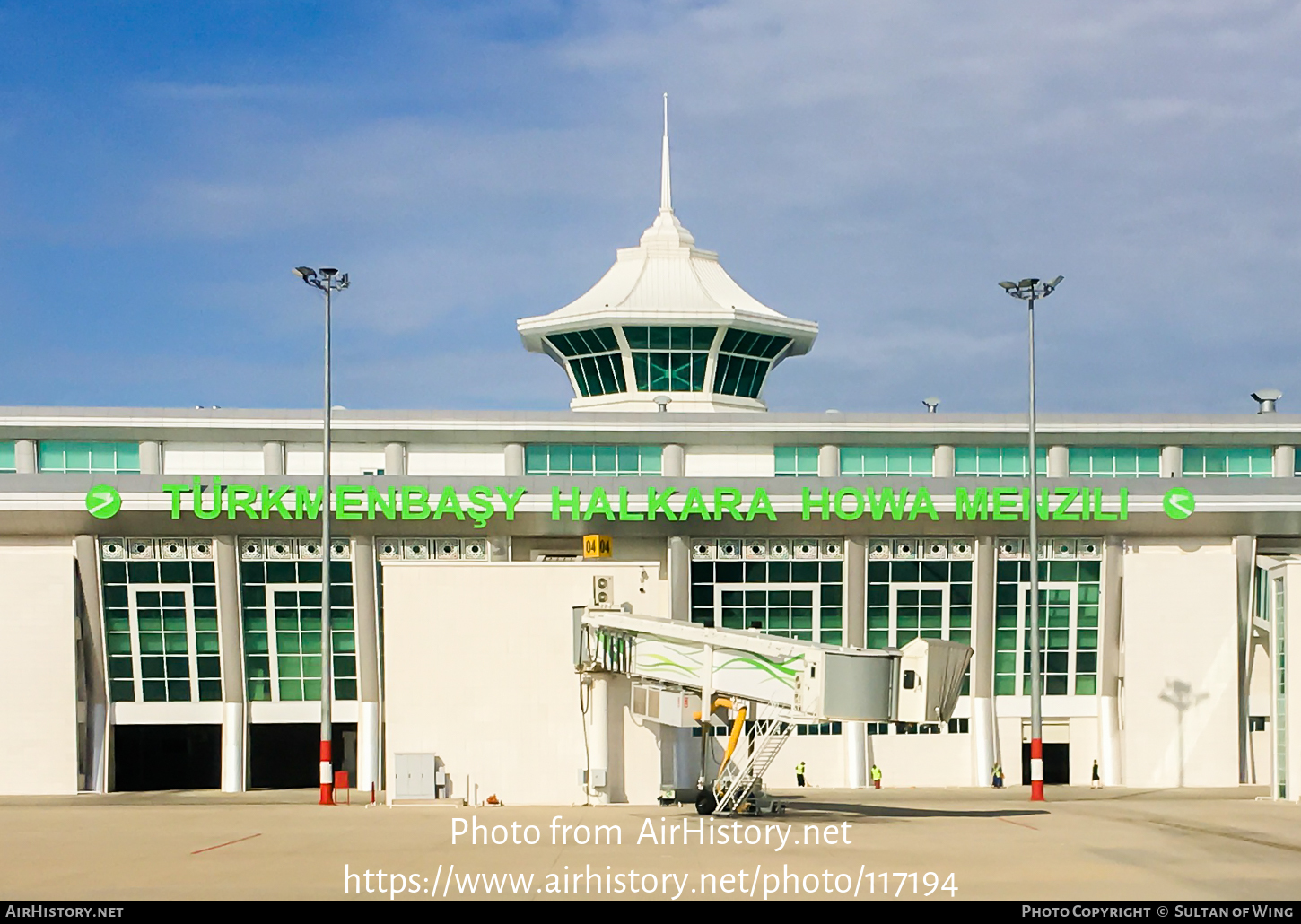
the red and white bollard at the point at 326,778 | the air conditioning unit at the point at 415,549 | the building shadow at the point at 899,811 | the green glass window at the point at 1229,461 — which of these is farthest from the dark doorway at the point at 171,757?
the green glass window at the point at 1229,461

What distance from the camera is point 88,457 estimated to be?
69.1 meters

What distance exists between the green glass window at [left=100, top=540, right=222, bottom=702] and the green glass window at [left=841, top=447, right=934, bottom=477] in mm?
26814

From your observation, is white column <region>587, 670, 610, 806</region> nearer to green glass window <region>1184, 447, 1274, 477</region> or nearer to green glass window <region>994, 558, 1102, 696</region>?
green glass window <region>994, 558, 1102, 696</region>

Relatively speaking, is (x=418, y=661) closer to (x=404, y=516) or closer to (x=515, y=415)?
(x=404, y=516)

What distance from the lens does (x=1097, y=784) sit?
62.8 metres

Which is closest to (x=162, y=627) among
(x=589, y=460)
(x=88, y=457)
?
(x=88, y=457)

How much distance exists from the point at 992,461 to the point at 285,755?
1285 inches

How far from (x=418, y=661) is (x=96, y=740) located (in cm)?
1747

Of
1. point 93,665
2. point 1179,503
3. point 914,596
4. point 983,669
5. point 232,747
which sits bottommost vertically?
point 232,747

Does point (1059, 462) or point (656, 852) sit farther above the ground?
point (1059, 462)

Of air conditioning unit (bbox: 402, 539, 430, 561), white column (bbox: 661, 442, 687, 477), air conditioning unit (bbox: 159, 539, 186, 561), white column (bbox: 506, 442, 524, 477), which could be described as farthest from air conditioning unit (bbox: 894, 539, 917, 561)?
air conditioning unit (bbox: 159, 539, 186, 561)

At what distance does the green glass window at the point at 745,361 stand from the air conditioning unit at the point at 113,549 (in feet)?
94.0

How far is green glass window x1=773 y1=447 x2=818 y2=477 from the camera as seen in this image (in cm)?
6956

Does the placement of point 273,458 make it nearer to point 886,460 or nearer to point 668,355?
point 668,355
